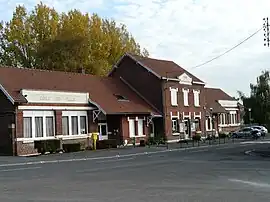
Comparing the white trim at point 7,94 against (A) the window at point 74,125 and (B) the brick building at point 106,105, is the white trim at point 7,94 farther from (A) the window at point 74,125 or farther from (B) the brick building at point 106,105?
(A) the window at point 74,125

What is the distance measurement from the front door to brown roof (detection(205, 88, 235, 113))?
23901mm

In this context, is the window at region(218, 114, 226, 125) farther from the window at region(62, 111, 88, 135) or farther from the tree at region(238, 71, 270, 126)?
the window at region(62, 111, 88, 135)

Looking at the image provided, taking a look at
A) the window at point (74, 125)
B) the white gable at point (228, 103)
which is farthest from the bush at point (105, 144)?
the white gable at point (228, 103)

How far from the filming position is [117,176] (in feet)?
68.2

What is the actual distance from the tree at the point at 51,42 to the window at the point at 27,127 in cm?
2145

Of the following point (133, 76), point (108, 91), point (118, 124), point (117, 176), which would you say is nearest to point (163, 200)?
point (117, 176)

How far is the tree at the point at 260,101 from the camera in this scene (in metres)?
94.6

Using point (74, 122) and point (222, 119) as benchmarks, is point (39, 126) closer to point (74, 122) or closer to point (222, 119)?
point (74, 122)

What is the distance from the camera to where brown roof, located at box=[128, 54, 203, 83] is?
5912cm

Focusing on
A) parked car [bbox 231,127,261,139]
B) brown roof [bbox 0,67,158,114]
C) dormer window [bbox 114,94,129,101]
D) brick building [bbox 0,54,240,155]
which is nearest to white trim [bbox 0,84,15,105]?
brick building [bbox 0,54,240,155]

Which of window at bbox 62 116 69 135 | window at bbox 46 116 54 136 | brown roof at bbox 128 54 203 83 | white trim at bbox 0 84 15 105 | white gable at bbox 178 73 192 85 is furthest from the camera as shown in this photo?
Result: white gable at bbox 178 73 192 85

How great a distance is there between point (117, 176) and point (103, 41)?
1857 inches

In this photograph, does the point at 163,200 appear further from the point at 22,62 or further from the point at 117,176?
the point at 22,62

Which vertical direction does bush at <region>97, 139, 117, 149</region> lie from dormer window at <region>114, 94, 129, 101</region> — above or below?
below
